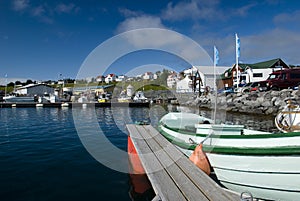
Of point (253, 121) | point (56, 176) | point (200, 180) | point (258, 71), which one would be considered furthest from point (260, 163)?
point (258, 71)

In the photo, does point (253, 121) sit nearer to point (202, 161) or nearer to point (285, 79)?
point (285, 79)

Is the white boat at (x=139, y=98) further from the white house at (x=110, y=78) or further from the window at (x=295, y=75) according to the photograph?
the white house at (x=110, y=78)

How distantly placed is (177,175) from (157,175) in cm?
49

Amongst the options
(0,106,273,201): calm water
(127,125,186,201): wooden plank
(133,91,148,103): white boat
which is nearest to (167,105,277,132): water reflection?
(127,125,186,201): wooden plank

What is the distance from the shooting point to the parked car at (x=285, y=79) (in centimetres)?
2672

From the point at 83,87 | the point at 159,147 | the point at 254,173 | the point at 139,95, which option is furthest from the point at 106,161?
the point at 83,87

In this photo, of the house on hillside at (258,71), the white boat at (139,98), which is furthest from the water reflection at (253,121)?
the white boat at (139,98)

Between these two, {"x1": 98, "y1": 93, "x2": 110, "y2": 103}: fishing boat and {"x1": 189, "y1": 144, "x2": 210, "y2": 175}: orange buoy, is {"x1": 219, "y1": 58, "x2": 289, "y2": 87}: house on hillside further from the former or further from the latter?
{"x1": 189, "y1": 144, "x2": 210, "y2": 175}: orange buoy

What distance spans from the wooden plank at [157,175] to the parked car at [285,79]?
25622 millimetres

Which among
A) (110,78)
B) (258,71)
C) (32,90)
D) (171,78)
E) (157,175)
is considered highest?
Result: (110,78)

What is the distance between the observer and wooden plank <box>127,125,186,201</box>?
4.27 metres

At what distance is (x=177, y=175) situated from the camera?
5180mm

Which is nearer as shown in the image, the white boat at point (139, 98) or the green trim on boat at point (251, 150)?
→ the green trim on boat at point (251, 150)

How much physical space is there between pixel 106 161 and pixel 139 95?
4445cm
